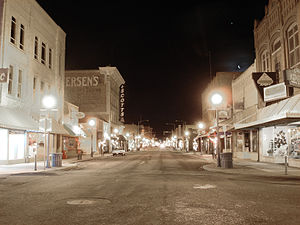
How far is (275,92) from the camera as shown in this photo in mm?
23094

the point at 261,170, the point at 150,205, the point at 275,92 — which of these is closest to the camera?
the point at 150,205

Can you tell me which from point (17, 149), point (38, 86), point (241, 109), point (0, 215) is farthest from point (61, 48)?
point (0, 215)

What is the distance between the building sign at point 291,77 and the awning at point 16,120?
60.1 feet

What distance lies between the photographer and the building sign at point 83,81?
6856 centimetres

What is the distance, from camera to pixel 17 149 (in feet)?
88.0

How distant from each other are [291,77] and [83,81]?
5634 cm

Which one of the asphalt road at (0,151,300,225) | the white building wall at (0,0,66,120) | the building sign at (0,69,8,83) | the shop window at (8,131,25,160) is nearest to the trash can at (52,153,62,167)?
the shop window at (8,131,25,160)

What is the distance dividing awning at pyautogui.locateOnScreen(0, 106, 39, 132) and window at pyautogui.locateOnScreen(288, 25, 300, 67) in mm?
20761

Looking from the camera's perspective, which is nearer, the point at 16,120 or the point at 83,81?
the point at 16,120

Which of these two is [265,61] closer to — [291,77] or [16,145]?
[291,77]

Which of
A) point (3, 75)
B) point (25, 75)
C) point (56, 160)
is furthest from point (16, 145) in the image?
point (3, 75)

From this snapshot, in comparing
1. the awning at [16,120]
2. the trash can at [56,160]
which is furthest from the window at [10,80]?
the trash can at [56,160]

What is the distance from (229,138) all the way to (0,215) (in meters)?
36.4

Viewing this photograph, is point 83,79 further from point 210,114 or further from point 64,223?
point 64,223
